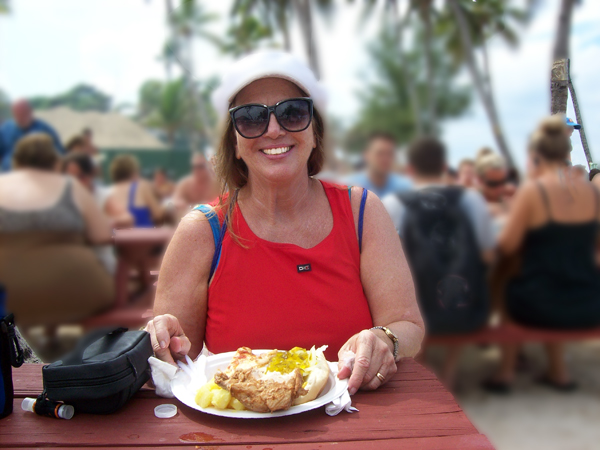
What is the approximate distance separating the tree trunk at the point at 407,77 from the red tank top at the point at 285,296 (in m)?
1.83

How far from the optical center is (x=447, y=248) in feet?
9.58

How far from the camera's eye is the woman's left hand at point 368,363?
1115 millimetres

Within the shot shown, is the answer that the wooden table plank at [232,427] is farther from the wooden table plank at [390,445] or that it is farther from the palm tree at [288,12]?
the palm tree at [288,12]

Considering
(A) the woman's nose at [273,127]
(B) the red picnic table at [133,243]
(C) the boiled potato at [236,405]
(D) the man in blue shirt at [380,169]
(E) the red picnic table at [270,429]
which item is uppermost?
(A) the woman's nose at [273,127]

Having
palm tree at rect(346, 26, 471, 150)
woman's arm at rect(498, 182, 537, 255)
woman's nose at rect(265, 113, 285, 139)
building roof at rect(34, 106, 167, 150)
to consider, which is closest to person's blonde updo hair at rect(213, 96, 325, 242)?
woman's nose at rect(265, 113, 285, 139)

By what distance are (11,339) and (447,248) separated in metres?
2.39

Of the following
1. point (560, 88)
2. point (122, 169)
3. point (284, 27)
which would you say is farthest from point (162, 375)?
point (122, 169)

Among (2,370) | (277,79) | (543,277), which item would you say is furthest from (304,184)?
(543,277)

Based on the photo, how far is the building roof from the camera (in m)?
4.76

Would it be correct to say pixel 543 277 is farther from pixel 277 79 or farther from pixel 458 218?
pixel 277 79

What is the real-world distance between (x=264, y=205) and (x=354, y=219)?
0.99 feet

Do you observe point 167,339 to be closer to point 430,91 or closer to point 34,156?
point 430,91

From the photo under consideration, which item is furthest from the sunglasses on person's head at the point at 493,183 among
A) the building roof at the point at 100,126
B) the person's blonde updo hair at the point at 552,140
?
the building roof at the point at 100,126

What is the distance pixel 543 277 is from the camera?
9.44 ft
